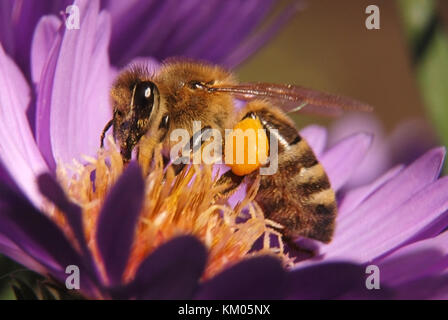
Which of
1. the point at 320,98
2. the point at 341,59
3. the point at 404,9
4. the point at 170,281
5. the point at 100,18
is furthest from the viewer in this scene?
the point at 341,59

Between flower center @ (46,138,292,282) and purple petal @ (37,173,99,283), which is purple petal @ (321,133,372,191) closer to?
flower center @ (46,138,292,282)

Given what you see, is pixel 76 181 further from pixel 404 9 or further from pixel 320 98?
pixel 404 9

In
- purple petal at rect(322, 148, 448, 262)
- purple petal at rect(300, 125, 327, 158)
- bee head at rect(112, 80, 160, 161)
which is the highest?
purple petal at rect(300, 125, 327, 158)

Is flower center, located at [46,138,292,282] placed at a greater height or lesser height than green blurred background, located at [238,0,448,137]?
lesser

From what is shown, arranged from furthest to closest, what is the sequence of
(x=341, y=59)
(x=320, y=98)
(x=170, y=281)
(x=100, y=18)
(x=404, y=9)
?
(x=341, y=59) < (x=404, y=9) < (x=100, y=18) < (x=320, y=98) < (x=170, y=281)

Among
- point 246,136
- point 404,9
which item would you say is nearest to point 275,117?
point 246,136

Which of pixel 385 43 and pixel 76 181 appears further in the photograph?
pixel 385 43

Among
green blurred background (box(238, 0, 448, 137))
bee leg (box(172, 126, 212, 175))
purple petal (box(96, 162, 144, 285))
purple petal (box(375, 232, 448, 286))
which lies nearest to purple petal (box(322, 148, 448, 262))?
purple petal (box(375, 232, 448, 286))
